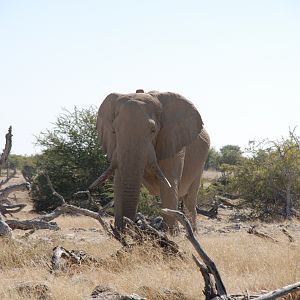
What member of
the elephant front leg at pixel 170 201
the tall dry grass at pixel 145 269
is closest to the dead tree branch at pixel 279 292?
the tall dry grass at pixel 145 269

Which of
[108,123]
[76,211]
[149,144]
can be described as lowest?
[76,211]

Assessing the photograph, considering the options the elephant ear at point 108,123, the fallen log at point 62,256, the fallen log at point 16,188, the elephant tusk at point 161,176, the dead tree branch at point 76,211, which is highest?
the elephant ear at point 108,123

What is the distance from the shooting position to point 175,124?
10.9m

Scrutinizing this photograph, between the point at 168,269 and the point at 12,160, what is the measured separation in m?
47.7

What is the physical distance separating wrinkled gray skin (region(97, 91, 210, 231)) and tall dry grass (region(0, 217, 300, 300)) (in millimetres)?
1112

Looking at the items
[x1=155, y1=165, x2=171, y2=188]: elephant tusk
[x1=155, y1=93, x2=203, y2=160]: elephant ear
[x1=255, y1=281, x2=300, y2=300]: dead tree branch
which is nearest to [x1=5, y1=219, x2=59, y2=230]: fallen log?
[x1=155, y1=165, x2=171, y2=188]: elephant tusk

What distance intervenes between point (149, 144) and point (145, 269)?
3.33 m

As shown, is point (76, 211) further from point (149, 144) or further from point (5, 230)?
Result: point (149, 144)

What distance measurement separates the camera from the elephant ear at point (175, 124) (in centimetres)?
1064

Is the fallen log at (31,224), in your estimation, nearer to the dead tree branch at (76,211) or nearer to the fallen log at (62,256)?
the dead tree branch at (76,211)

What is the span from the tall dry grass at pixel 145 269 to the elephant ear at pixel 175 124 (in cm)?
212

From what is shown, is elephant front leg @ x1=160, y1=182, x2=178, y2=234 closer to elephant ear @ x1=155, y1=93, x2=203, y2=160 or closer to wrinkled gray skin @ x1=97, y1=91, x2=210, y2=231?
wrinkled gray skin @ x1=97, y1=91, x2=210, y2=231

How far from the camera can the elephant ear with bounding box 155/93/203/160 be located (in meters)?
10.6

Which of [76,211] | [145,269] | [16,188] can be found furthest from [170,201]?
[145,269]
